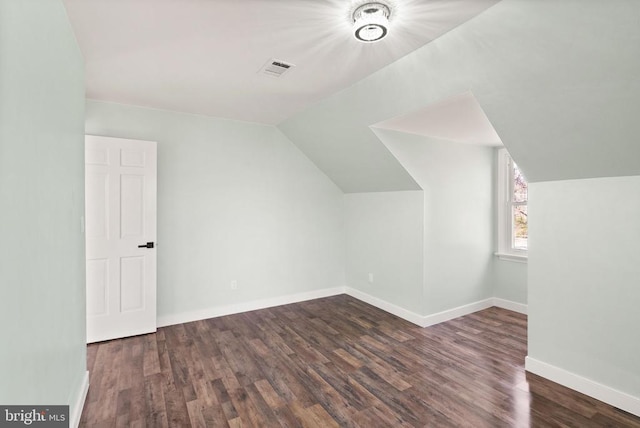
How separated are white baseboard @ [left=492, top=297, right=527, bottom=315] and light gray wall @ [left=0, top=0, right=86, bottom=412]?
4.67 metres

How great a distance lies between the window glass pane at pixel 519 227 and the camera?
14.2 ft

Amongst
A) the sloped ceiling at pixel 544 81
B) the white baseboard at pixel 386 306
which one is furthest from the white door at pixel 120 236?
the white baseboard at pixel 386 306

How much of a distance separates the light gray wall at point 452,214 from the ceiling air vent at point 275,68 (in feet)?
3.90

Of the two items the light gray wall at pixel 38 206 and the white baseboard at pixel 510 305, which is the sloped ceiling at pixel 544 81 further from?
the white baseboard at pixel 510 305

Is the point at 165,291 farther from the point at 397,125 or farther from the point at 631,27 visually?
the point at 631,27

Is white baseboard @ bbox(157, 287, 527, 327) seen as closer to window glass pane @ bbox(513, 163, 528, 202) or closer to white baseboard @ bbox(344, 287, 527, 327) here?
white baseboard @ bbox(344, 287, 527, 327)

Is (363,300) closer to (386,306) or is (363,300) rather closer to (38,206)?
(386,306)

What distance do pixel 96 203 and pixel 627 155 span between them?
14.6ft

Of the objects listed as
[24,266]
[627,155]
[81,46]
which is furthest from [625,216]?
[81,46]

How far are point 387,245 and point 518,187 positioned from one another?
198 cm

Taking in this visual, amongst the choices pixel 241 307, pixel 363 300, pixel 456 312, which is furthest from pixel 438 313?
pixel 241 307

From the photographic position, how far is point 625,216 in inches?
86.3

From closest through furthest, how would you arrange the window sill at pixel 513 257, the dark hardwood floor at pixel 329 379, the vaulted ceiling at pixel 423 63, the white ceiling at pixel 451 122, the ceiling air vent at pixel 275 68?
the vaulted ceiling at pixel 423 63 → the dark hardwood floor at pixel 329 379 → the ceiling air vent at pixel 275 68 → the white ceiling at pixel 451 122 → the window sill at pixel 513 257

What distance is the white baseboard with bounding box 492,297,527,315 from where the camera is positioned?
13.5 ft
